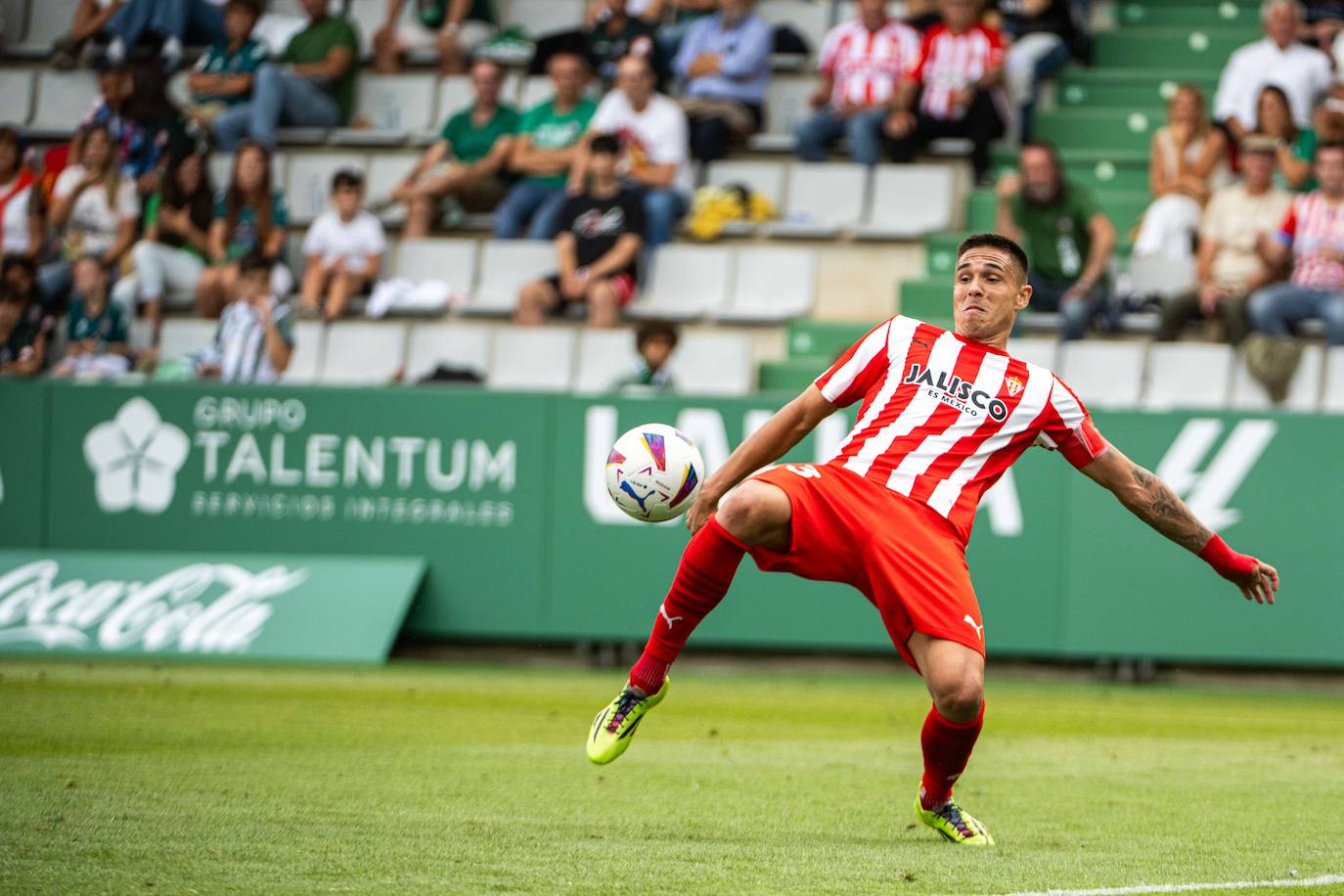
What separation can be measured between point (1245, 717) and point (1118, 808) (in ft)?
14.3

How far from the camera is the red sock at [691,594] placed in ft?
20.5

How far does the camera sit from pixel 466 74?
60.1 ft

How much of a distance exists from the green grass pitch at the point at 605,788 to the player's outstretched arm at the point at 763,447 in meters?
1.11

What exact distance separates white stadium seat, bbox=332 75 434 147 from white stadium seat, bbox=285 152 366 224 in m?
0.61

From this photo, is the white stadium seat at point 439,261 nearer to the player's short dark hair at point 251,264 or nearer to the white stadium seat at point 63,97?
the player's short dark hair at point 251,264

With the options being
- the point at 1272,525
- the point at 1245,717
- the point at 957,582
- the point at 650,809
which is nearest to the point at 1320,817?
the point at 957,582

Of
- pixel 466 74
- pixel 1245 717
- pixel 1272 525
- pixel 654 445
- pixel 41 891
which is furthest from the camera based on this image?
pixel 466 74

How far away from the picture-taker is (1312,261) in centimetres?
1395

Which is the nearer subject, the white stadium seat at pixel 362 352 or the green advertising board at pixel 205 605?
the green advertising board at pixel 205 605

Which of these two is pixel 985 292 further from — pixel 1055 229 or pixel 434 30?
pixel 434 30

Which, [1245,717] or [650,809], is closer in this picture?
[650,809]

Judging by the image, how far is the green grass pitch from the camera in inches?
207

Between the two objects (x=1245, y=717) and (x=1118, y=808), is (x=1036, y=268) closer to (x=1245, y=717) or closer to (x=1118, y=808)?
(x=1245, y=717)

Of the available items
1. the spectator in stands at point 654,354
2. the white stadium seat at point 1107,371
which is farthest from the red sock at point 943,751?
the white stadium seat at point 1107,371
